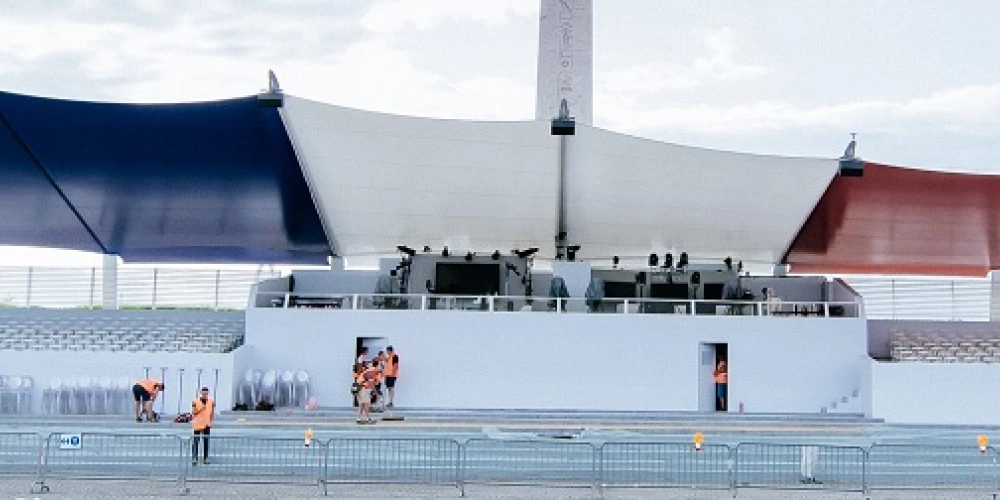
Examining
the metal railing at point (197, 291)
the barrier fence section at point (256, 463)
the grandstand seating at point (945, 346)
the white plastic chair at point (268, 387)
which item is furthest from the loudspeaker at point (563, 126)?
the metal railing at point (197, 291)

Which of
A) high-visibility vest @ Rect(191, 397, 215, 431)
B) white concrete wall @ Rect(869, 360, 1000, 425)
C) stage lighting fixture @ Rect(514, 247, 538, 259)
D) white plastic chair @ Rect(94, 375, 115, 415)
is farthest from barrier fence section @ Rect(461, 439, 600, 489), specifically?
stage lighting fixture @ Rect(514, 247, 538, 259)

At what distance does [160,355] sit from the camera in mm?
23672

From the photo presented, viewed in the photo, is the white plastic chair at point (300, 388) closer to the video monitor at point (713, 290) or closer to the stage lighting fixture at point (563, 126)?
the stage lighting fixture at point (563, 126)

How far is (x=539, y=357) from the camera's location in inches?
1011

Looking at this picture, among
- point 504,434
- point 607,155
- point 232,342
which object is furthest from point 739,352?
point 232,342

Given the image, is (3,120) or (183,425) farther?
(3,120)

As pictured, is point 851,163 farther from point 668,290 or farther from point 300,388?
point 300,388

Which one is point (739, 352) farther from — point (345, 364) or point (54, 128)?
point (54, 128)

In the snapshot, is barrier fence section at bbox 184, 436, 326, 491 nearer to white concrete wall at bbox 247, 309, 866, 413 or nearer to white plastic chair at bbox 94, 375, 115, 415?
white plastic chair at bbox 94, 375, 115, 415

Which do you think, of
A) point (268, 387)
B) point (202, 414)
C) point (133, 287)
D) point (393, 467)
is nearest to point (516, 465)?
point (393, 467)

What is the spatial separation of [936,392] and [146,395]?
15.9 metres

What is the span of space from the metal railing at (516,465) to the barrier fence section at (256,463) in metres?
0.01

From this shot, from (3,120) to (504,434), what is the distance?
513 inches

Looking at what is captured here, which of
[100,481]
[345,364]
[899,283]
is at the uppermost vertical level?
[899,283]
